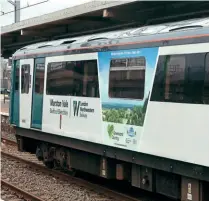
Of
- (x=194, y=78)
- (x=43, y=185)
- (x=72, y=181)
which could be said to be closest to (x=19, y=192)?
(x=43, y=185)

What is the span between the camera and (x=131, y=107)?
7.76 m

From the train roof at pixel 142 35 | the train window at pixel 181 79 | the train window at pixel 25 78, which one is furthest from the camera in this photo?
the train window at pixel 25 78

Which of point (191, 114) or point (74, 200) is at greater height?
point (191, 114)

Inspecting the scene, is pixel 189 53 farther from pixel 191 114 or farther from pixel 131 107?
pixel 131 107

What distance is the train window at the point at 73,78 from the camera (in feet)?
28.9

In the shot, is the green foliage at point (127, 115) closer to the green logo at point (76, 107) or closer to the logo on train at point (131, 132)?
the logo on train at point (131, 132)

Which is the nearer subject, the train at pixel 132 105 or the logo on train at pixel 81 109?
the train at pixel 132 105

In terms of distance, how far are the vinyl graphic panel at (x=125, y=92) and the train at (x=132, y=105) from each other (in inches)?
0.7

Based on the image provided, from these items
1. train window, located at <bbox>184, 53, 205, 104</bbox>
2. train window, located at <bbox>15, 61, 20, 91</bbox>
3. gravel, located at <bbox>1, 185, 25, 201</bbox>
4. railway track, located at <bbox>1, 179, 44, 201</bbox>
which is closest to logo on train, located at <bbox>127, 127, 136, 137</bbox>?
train window, located at <bbox>184, 53, 205, 104</bbox>

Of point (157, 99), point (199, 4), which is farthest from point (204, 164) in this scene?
point (199, 4)

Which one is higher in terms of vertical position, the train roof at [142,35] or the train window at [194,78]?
the train roof at [142,35]

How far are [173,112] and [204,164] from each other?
0.96 meters

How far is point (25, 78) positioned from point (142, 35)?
183 inches

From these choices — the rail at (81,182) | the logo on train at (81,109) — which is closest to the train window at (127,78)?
the logo on train at (81,109)
